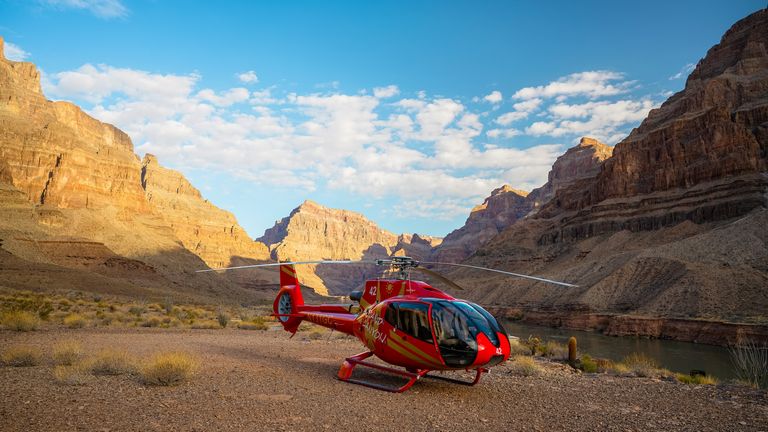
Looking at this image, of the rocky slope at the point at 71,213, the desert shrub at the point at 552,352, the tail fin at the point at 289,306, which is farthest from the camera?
the rocky slope at the point at 71,213

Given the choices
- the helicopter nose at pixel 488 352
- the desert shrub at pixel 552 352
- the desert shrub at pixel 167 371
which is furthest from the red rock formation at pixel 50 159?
the helicopter nose at pixel 488 352

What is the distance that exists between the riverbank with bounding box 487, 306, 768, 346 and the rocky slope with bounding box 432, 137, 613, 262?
334ft

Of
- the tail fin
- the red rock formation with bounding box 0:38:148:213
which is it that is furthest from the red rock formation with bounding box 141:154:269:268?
the tail fin

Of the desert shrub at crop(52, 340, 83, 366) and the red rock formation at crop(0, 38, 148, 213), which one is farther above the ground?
the red rock formation at crop(0, 38, 148, 213)

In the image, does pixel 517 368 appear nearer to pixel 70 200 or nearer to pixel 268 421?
pixel 268 421

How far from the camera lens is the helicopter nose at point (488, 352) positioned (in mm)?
7695

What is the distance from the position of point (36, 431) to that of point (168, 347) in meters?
8.81

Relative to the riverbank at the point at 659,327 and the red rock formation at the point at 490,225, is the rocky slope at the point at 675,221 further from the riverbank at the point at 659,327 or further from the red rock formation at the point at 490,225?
the red rock formation at the point at 490,225

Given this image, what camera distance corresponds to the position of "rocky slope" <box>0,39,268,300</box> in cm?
5481

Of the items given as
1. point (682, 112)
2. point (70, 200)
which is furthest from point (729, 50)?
point (70, 200)

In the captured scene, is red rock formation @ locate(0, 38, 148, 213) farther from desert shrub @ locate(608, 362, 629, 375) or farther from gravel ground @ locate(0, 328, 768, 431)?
desert shrub @ locate(608, 362, 629, 375)

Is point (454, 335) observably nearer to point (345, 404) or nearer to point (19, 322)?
point (345, 404)

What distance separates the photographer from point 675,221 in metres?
72.1

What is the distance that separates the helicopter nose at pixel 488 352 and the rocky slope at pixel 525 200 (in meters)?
144
